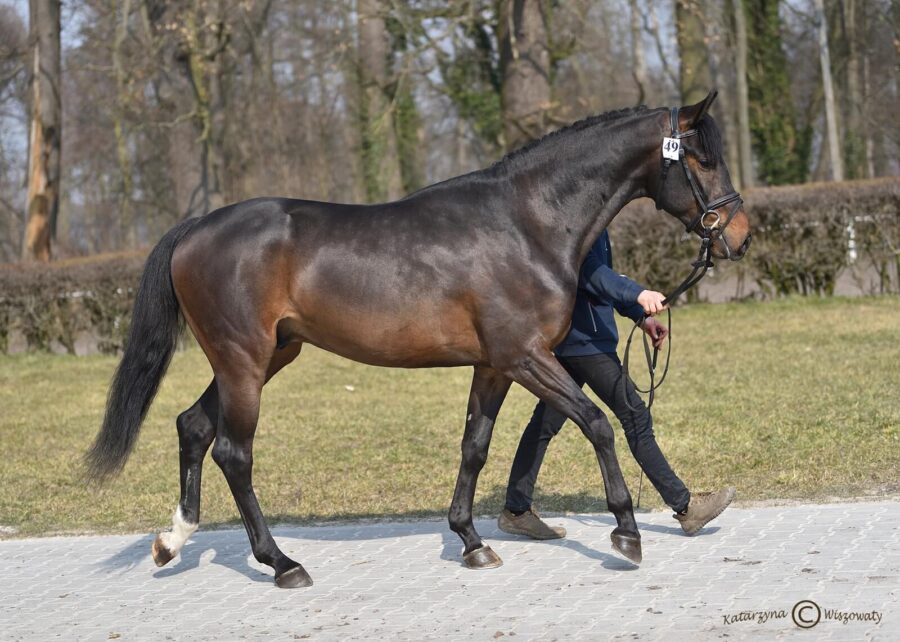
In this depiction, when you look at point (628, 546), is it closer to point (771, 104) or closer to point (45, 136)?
point (45, 136)

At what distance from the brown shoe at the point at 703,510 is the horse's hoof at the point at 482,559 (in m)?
0.97

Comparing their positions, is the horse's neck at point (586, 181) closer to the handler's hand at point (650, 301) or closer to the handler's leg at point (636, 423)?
the handler's hand at point (650, 301)

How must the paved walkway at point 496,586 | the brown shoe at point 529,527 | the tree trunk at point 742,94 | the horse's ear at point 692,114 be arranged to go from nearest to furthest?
the paved walkway at point 496,586 < the horse's ear at point 692,114 < the brown shoe at point 529,527 < the tree trunk at point 742,94

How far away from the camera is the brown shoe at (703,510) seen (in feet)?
18.4

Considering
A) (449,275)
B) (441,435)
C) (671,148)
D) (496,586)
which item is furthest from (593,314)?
(441,435)

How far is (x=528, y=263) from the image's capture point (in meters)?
5.27

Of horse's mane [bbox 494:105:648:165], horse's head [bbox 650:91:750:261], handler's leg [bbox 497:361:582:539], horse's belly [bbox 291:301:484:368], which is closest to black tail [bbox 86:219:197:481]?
horse's belly [bbox 291:301:484:368]

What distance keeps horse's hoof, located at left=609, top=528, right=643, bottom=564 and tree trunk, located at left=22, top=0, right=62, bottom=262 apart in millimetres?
16685

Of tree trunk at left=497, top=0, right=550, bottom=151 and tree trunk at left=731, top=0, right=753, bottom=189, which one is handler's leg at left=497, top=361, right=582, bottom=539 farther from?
tree trunk at left=731, top=0, right=753, bottom=189

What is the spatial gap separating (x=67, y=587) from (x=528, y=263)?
2.81 metres

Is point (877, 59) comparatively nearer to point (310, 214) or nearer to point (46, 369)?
point (46, 369)

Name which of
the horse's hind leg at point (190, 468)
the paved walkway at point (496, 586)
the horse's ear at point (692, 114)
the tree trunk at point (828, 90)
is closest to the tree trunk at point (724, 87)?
the tree trunk at point (828, 90)

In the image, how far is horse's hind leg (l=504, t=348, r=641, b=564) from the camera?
17.0 ft

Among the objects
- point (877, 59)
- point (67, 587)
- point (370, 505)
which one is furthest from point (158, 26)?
point (877, 59)
